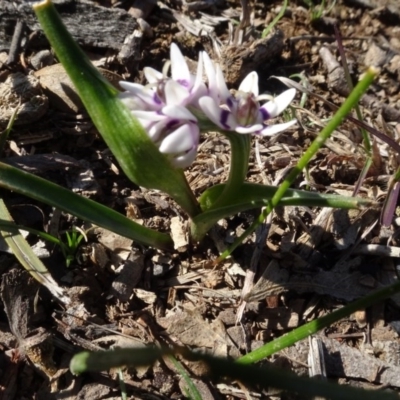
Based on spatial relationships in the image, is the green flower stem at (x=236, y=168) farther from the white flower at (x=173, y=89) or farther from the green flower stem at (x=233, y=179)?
the white flower at (x=173, y=89)

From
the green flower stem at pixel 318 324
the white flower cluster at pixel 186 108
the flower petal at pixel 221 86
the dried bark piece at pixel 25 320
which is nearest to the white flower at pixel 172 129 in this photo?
the white flower cluster at pixel 186 108

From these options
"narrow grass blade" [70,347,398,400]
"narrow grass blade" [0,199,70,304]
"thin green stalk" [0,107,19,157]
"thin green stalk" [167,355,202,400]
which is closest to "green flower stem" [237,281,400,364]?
"thin green stalk" [167,355,202,400]

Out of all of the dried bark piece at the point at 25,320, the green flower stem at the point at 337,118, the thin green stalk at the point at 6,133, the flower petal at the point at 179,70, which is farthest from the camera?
the thin green stalk at the point at 6,133

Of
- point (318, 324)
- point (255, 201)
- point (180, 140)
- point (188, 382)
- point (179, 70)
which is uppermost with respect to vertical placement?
point (179, 70)

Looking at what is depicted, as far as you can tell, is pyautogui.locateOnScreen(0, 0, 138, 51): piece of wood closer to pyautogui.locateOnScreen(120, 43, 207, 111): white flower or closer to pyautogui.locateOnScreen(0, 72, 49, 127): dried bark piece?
pyautogui.locateOnScreen(0, 72, 49, 127): dried bark piece

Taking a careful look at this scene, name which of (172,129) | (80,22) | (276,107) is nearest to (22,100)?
(80,22)

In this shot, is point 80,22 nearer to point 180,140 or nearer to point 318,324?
point 180,140
